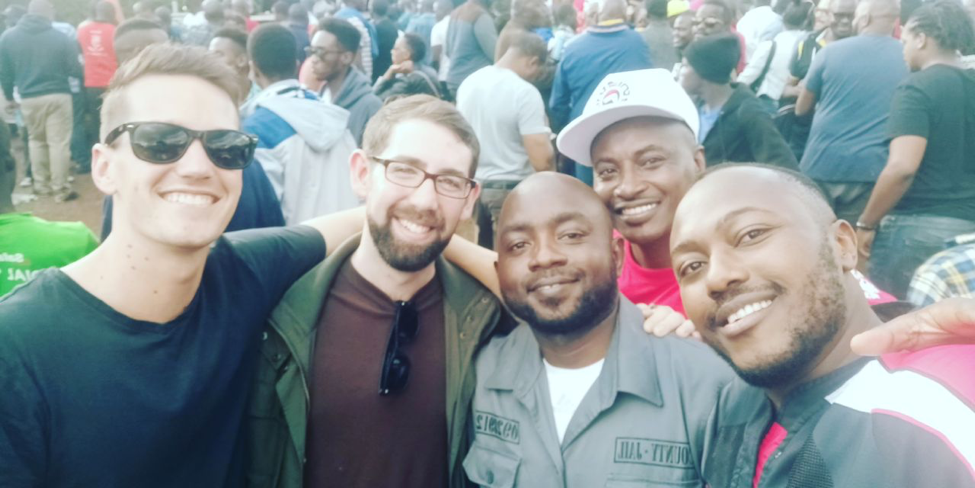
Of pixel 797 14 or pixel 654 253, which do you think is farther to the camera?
pixel 797 14

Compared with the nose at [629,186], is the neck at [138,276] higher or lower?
lower

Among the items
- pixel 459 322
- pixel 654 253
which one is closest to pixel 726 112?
pixel 654 253

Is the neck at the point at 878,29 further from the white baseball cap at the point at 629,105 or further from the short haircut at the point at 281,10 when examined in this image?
the short haircut at the point at 281,10

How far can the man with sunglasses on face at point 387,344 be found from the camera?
7.76 ft

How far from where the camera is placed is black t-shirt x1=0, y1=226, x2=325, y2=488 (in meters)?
1.80

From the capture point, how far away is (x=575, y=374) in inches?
93.0

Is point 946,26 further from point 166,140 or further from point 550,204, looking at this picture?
point 166,140

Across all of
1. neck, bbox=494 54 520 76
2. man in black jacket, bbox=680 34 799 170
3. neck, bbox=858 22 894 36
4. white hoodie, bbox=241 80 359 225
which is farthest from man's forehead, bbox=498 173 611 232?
neck, bbox=494 54 520 76

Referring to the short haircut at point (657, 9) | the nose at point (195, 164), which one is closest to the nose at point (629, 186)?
the nose at point (195, 164)

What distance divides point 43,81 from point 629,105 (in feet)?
30.2

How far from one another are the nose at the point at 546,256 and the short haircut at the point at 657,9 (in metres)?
6.14

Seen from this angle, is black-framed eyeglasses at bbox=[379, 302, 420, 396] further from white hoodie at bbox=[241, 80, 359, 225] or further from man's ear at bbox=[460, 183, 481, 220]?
white hoodie at bbox=[241, 80, 359, 225]

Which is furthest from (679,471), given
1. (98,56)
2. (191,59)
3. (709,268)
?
(98,56)

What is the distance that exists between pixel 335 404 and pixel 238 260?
0.57 metres
